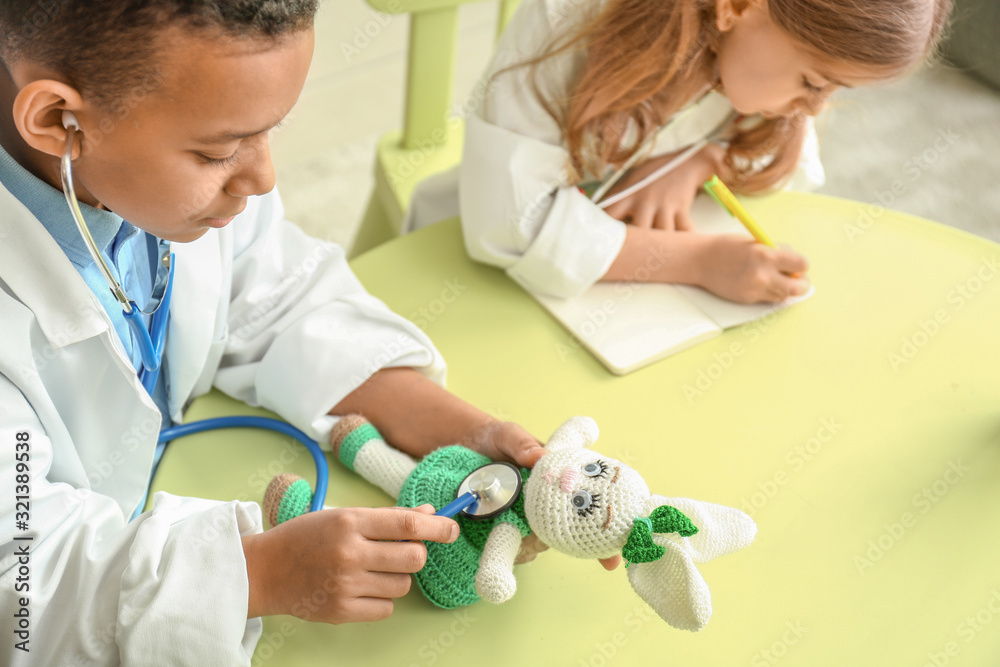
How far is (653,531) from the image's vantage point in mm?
555

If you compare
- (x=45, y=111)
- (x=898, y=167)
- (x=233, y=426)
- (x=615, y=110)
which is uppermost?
(x=45, y=111)

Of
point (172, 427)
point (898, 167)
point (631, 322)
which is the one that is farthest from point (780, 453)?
point (898, 167)

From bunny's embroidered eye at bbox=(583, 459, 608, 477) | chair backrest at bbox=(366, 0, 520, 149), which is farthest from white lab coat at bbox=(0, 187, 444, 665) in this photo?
chair backrest at bbox=(366, 0, 520, 149)

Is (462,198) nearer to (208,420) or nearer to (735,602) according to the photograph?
(208,420)

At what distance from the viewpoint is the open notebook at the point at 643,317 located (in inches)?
31.7

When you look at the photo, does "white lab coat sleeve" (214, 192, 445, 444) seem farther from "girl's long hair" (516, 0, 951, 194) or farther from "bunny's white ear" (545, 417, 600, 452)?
"girl's long hair" (516, 0, 951, 194)

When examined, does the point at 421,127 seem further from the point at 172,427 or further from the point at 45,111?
the point at 45,111

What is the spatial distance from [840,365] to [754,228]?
0.17 metres

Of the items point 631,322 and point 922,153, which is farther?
point 922,153

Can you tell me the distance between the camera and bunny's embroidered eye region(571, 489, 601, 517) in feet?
1.86

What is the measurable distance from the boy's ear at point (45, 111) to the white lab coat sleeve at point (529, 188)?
0.44m

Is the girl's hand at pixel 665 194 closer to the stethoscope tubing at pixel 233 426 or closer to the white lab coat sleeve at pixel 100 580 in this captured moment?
the stethoscope tubing at pixel 233 426

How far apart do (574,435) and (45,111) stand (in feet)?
1.32

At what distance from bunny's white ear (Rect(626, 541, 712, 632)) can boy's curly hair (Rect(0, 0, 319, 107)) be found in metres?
0.41
